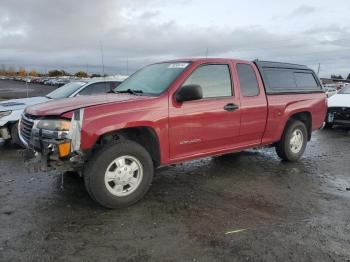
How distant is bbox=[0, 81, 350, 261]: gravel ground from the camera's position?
11.4 feet

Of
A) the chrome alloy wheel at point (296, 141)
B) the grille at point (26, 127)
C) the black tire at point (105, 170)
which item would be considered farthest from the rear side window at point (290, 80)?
the grille at point (26, 127)

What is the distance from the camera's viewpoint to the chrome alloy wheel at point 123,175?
4.46 metres

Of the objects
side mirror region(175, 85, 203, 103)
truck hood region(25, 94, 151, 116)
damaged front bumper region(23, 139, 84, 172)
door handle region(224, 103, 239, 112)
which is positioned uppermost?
side mirror region(175, 85, 203, 103)

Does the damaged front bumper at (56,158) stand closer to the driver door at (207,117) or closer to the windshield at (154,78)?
the driver door at (207,117)

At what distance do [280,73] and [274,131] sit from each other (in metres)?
1.11

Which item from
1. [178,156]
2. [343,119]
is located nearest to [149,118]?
[178,156]

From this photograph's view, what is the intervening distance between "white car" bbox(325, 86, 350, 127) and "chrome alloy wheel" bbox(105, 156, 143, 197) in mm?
8540

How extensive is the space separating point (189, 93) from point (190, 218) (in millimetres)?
1598

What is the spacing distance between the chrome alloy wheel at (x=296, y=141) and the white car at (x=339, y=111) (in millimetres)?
4745

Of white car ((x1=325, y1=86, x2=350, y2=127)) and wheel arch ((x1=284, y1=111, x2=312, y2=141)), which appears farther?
white car ((x1=325, y1=86, x2=350, y2=127))

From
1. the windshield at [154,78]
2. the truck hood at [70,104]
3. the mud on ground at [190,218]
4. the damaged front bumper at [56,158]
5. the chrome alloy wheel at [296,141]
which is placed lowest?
the mud on ground at [190,218]

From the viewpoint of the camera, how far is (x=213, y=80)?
5.54 meters

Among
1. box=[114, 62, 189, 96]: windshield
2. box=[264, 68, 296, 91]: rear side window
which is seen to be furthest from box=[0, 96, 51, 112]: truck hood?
box=[264, 68, 296, 91]: rear side window

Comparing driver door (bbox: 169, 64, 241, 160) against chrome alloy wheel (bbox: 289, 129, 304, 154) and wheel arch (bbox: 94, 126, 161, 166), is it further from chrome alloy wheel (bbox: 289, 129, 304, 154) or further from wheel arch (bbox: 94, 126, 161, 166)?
chrome alloy wheel (bbox: 289, 129, 304, 154)
